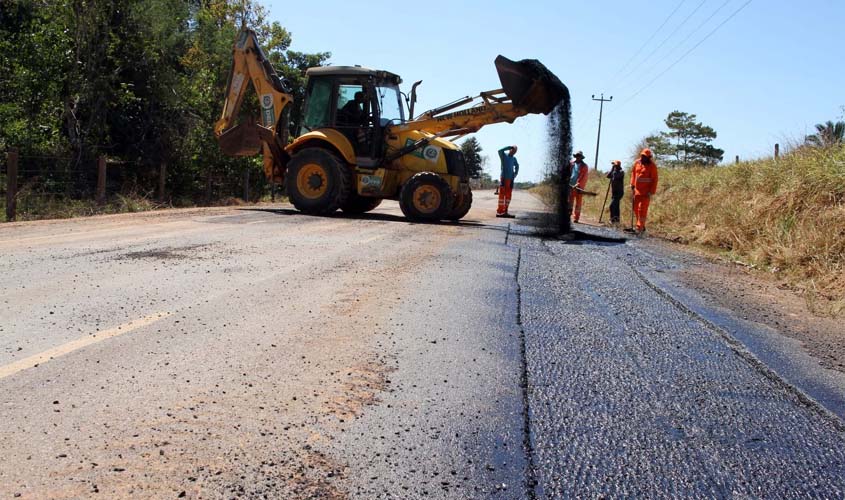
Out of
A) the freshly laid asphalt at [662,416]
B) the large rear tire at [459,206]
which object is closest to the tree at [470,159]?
the large rear tire at [459,206]

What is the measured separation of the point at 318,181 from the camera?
14.6 m

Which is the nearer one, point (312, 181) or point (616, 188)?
point (312, 181)

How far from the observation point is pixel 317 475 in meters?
2.85

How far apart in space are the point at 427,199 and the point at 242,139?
4363mm

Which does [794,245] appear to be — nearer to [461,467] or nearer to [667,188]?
[461,467]

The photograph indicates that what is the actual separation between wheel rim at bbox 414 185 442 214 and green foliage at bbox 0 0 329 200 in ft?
28.1

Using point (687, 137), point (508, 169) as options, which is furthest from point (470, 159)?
point (687, 137)

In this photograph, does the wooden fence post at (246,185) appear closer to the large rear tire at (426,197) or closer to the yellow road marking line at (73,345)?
the large rear tire at (426,197)

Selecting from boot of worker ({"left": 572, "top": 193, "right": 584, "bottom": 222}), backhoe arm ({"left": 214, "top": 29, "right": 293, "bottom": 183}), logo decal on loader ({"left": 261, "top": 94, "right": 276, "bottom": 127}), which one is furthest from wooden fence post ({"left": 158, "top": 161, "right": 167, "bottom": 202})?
boot of worker ({"left": 572, "top": 193, "right": 584, "bottom": 222})

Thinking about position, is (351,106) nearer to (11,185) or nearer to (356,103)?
(356,103)

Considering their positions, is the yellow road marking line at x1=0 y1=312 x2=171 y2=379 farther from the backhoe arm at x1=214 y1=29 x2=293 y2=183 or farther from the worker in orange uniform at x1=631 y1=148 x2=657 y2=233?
the worker in orange uniform at x1=631 y1=148 x2=657 y2=233

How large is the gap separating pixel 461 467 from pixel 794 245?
8592mm

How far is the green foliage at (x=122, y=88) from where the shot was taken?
57.4ft

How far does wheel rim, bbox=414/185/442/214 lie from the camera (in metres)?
14.0
